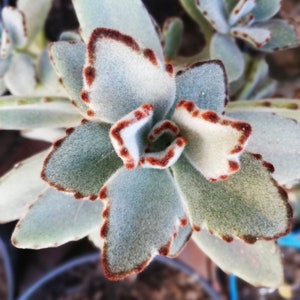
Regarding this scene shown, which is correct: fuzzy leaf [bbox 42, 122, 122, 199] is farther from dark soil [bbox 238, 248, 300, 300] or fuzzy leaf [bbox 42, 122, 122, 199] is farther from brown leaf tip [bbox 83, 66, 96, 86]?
dark soil [bbox 238, 248, 300, 300]

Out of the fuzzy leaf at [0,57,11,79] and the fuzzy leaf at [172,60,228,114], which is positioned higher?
the fuzzy leaf at [172,60,228,114]

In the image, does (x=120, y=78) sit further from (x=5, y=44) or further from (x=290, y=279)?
(x=290, y=279)

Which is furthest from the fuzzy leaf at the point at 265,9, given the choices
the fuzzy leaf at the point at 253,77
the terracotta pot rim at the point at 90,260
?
the terracotta pot rim at the point at 90,260

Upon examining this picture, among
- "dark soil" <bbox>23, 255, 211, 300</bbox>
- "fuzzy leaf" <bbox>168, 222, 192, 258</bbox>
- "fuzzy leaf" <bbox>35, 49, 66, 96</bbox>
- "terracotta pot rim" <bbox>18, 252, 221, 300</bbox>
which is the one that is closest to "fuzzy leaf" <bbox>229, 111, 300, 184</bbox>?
"fuzzy leaf" <bbox>168, 222, 192, 258</bbox>

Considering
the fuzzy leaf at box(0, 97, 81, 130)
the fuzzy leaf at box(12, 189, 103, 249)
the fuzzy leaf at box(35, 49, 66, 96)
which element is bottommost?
the fuzzy leaf at box(12, 189, 103, 249)

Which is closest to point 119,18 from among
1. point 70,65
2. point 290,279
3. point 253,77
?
point 70,65

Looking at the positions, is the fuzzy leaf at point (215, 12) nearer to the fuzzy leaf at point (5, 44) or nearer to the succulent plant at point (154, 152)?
the succulent plant at point (154, 152)
